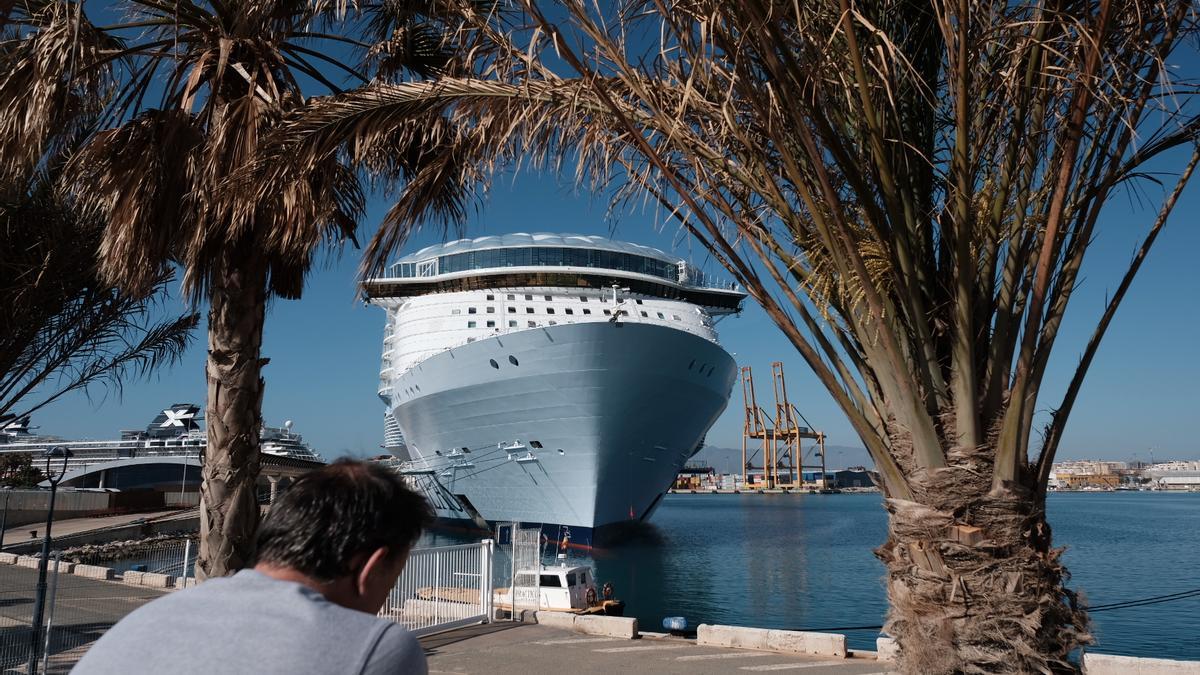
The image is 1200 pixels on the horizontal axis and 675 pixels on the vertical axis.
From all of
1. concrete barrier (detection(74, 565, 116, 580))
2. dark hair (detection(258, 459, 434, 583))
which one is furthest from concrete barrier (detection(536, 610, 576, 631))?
concrete barrier (detection(74, 565, 116, 580))

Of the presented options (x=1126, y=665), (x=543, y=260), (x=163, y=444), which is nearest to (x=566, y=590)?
(x=1126, y=665)

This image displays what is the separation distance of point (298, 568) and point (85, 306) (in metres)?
9.38

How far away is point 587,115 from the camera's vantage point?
4113 mm

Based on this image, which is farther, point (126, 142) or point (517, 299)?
A: point (517, 299)

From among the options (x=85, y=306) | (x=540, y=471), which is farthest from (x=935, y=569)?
(x=540, y=471)

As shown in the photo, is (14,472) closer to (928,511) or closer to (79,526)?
(79,526)

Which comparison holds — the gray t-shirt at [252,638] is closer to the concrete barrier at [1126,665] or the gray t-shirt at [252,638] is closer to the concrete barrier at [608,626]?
the concrete barrier at [1126,665]

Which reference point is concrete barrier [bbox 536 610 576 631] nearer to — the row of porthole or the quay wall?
the row of porthole

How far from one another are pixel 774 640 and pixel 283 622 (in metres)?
8.53

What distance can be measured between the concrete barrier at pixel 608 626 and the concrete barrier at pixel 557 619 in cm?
12

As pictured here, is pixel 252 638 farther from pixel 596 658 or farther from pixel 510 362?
pixel 510 362

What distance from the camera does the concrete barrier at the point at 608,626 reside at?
9727 millimetres

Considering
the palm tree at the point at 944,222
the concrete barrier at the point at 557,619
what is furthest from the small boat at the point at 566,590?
the palm tree at the point at 944,222

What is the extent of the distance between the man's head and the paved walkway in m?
7.07
